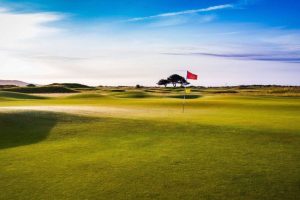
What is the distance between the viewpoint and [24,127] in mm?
17234

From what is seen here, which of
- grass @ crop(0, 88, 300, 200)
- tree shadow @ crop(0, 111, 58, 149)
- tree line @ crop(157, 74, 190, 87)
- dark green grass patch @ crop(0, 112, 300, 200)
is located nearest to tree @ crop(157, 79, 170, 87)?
tree line @ crop(157, 74, 190, 87)

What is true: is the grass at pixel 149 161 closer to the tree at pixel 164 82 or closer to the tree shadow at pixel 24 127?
the tree shadow at pixel 24 127

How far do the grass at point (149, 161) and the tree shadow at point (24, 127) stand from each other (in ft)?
0.16

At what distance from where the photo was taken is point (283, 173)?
29.2 ft

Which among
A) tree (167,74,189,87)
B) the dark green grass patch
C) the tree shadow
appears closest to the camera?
the dark green grass patch

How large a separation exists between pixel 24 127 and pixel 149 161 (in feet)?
31.6

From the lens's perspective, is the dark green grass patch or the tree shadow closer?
the dark green grass patch

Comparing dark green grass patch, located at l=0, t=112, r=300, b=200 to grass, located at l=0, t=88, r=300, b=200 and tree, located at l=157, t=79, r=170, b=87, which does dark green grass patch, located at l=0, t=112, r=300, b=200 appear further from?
tree, located at l=157, t=79, r=170, b=87

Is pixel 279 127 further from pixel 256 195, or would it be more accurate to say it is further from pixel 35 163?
pixel 35 163

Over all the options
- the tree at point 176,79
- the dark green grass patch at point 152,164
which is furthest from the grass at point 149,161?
the tree at point 176,79

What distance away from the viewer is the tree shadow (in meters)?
14.5

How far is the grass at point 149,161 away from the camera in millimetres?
7762

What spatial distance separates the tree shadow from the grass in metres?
0.05

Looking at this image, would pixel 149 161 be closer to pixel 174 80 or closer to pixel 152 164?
pixel 152 164
